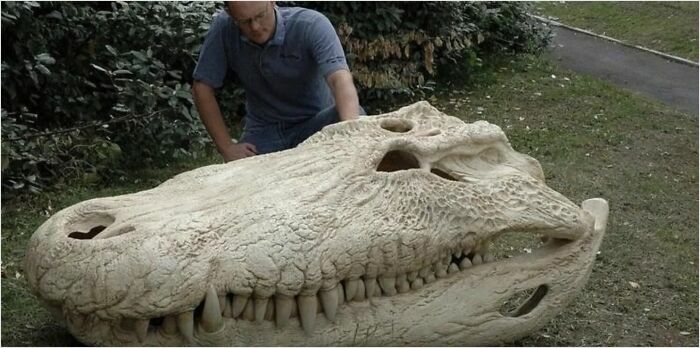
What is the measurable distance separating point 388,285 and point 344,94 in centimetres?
119

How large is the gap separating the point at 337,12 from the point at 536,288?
508 centimetres

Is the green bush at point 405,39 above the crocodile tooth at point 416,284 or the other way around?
the other way around

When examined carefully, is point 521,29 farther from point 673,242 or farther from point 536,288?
point 536,288

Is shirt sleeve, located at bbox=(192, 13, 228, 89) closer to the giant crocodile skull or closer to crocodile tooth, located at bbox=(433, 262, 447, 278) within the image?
the giant crocodile skull

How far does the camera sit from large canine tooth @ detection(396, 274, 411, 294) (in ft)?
10.6

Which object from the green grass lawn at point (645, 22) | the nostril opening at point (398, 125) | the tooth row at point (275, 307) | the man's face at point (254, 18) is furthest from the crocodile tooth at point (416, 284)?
the green grass lawn at point (645, 22)

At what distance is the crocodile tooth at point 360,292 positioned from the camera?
311 cm

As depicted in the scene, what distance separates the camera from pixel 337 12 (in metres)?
8.32

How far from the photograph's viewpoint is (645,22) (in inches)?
531

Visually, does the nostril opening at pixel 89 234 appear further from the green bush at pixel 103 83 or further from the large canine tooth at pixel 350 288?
the green bush at pixel 103 83

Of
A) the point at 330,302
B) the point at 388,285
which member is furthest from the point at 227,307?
the point at 388,285

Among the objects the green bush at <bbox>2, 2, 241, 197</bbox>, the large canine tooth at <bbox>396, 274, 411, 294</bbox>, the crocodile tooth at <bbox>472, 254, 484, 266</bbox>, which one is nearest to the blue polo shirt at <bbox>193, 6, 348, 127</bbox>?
the crocodile tooth at <bbox>472, 254, 484, 266</bbox>

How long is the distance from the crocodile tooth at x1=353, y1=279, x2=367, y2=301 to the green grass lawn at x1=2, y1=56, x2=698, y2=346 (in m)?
0.92

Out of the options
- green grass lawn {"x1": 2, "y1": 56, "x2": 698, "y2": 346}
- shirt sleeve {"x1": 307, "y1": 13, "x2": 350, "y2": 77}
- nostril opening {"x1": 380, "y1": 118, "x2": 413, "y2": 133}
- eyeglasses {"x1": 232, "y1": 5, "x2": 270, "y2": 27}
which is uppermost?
eyeglasses {"x1": 232, "y1": 5, "x2": 270, "y2": 27}
